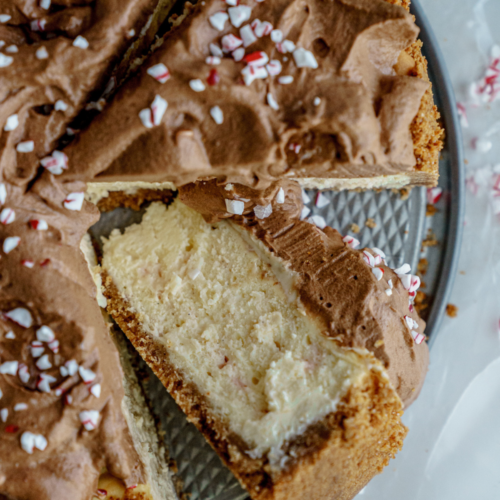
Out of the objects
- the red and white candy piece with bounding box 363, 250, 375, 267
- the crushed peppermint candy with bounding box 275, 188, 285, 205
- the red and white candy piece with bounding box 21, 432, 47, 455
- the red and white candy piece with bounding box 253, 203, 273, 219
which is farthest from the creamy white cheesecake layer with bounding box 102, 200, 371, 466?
the red and white candy piece with bounding box 21, 432, 47, 455

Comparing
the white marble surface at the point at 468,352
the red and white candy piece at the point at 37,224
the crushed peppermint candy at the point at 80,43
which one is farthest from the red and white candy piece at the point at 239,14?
the white marble surface at the point at 468,352

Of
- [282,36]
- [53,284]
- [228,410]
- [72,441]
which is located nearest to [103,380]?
[72,441]

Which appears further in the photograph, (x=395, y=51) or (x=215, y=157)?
(x=395, y=51)

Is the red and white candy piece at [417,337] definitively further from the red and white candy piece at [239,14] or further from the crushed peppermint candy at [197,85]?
the red and white candy piece at [239,14]

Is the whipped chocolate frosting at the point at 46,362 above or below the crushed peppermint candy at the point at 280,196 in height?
below

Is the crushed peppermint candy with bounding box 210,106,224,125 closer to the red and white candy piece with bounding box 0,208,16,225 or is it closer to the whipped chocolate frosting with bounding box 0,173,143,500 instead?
the whipped chocolate frosting with bounding box 0,173,143,500

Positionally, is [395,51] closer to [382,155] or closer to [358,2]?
[358,2]
